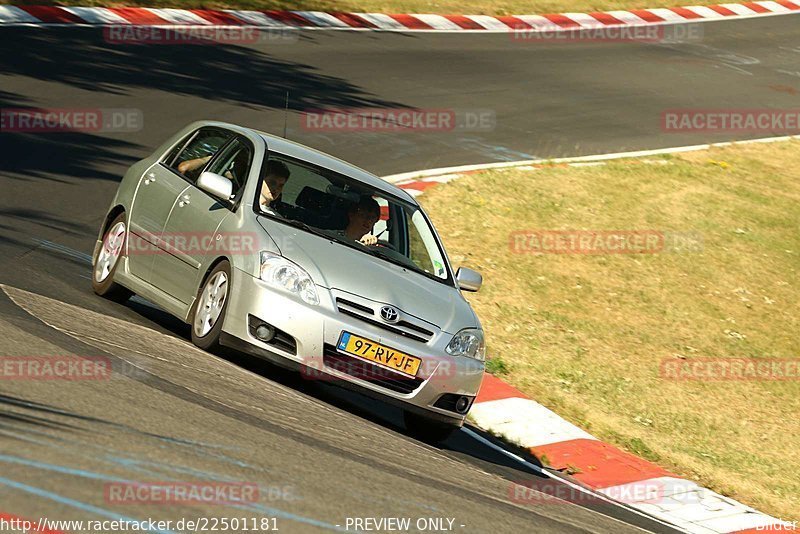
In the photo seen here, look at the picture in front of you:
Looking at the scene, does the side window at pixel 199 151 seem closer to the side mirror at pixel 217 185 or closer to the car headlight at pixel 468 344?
the side mirror at pixel 217 185

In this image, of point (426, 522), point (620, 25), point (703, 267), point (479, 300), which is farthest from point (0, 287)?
point (620, 25)

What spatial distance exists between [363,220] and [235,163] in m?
1.04

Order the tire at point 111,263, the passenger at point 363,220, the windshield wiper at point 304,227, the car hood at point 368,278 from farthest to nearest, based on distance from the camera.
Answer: the tire at point 111,263 → the passenger at point 363,220 → the windshield wiper at point 304,227 → the car hood at point 368,278

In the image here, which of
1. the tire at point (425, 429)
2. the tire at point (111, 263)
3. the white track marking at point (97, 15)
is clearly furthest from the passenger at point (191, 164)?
the white track marking at point (97, 15)

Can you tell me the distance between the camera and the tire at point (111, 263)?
9.47 meters

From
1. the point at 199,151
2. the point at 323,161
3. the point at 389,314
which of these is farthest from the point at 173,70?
the point at 389,314

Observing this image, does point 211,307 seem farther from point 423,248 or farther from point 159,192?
point 423,248

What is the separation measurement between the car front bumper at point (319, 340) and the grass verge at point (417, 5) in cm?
1363

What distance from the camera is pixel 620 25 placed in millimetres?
29875

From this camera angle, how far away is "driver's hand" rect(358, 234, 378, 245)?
8.93m

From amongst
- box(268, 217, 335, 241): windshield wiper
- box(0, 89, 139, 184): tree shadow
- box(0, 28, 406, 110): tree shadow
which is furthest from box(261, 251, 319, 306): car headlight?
box(0, 28, 406, 110): tree shadow

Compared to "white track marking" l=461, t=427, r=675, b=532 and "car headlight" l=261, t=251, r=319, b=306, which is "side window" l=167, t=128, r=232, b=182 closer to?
"car headlight" l=261, t=251, r=319, b=306

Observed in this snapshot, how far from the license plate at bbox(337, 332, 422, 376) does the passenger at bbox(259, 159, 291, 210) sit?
1336 mm

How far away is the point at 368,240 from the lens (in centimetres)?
897
